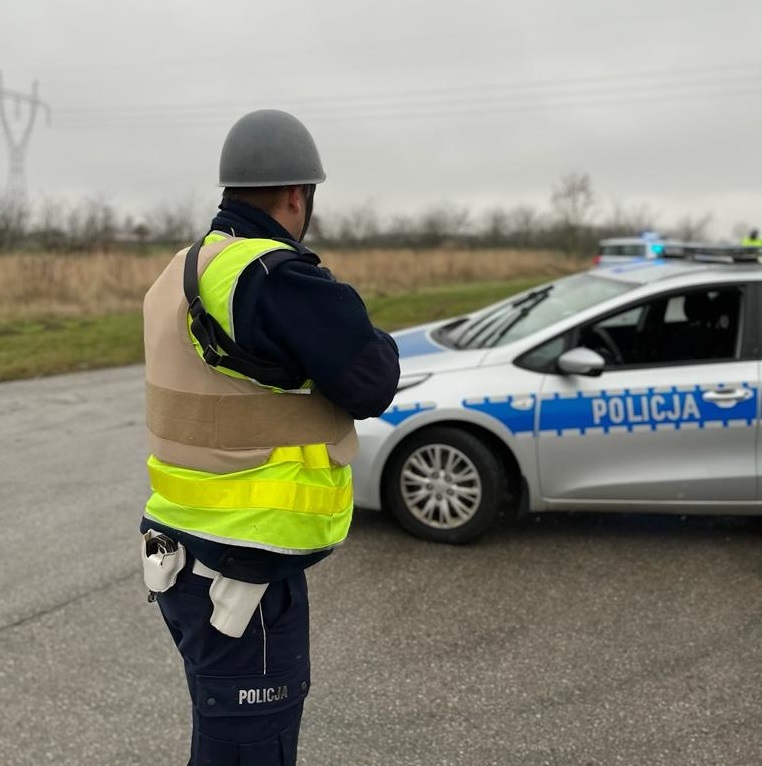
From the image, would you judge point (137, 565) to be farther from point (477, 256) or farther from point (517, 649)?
point (477, 256)

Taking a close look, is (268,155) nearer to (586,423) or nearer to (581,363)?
(581,363)

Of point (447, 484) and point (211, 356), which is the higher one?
point (211, 356)

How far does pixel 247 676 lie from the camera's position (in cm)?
190

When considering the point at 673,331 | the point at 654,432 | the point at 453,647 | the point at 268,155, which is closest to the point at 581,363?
the point at 654,432

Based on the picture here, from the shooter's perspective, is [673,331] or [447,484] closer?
[447,484]

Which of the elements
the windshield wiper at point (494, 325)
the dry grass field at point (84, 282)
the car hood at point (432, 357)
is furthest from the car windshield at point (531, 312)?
the dry grass field at point (84, 282)

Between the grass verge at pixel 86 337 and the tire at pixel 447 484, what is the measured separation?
819 centimetres

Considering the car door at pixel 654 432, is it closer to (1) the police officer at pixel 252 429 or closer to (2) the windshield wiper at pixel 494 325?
(2) the windshield wiper at pixel 494 325

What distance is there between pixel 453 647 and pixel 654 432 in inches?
68.4

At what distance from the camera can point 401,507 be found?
470 cm

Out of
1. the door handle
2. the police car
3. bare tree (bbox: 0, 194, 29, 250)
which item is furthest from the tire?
bare tree (bbox: 0, 194, 29, 250)

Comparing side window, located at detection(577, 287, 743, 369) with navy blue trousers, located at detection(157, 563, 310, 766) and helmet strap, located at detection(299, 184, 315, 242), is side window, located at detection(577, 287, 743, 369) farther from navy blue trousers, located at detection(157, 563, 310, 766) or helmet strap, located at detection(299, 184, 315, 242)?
navy blue trousers, located at detection(157, 563, 310, 766)

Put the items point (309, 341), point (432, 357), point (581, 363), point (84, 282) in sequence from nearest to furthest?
1. point (309, 341)
2. point (581, 363)
3. point (432, 357)
4. point (84, 282)

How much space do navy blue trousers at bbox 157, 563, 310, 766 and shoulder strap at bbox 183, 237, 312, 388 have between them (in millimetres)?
507
